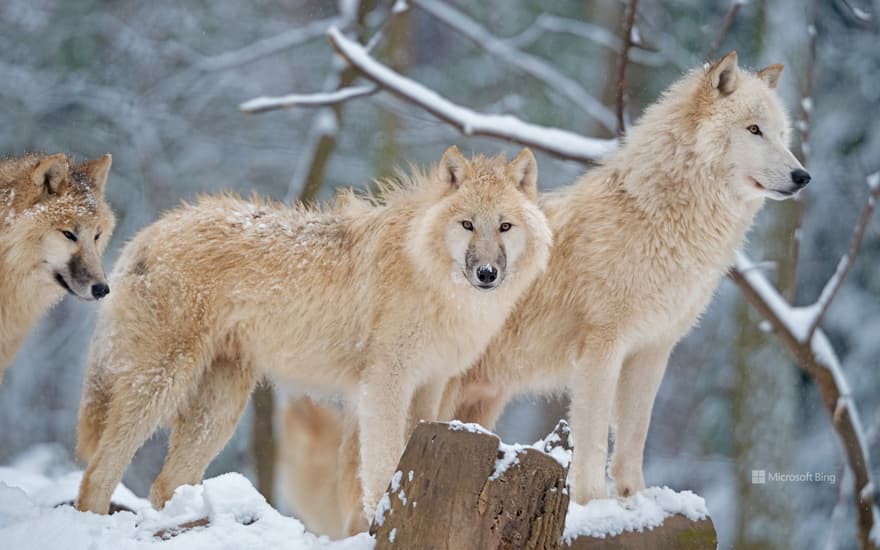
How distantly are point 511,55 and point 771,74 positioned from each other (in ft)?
19.9

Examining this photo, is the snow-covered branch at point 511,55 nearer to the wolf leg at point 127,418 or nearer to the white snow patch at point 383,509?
the wolf leg at point 127,418

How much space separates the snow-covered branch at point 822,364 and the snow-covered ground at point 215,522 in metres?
4.08

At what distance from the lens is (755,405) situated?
950 cm

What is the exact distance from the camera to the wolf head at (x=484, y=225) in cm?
461

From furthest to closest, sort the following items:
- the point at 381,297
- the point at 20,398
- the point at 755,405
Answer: the point at 20,398 → the point at 755,405 → the point at 381,297

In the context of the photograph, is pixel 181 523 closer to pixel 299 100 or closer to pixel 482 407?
pixel 482 407

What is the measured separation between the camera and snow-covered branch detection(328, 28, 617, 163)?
8258 millimetres

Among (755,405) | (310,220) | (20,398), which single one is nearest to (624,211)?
(310,220)

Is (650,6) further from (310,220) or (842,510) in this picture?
(310,220)

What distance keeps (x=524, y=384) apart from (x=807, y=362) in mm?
3949

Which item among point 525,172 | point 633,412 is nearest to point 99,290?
point 525,172

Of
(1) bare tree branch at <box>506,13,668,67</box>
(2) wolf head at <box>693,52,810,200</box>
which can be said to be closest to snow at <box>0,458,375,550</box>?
(2) wolf head at <box>693,52,810,200</box>

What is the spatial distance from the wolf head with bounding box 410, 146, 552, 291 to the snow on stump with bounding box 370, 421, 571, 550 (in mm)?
1231

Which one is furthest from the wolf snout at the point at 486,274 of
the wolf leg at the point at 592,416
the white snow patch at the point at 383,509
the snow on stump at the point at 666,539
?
the white snow patch at the point at 383,509
